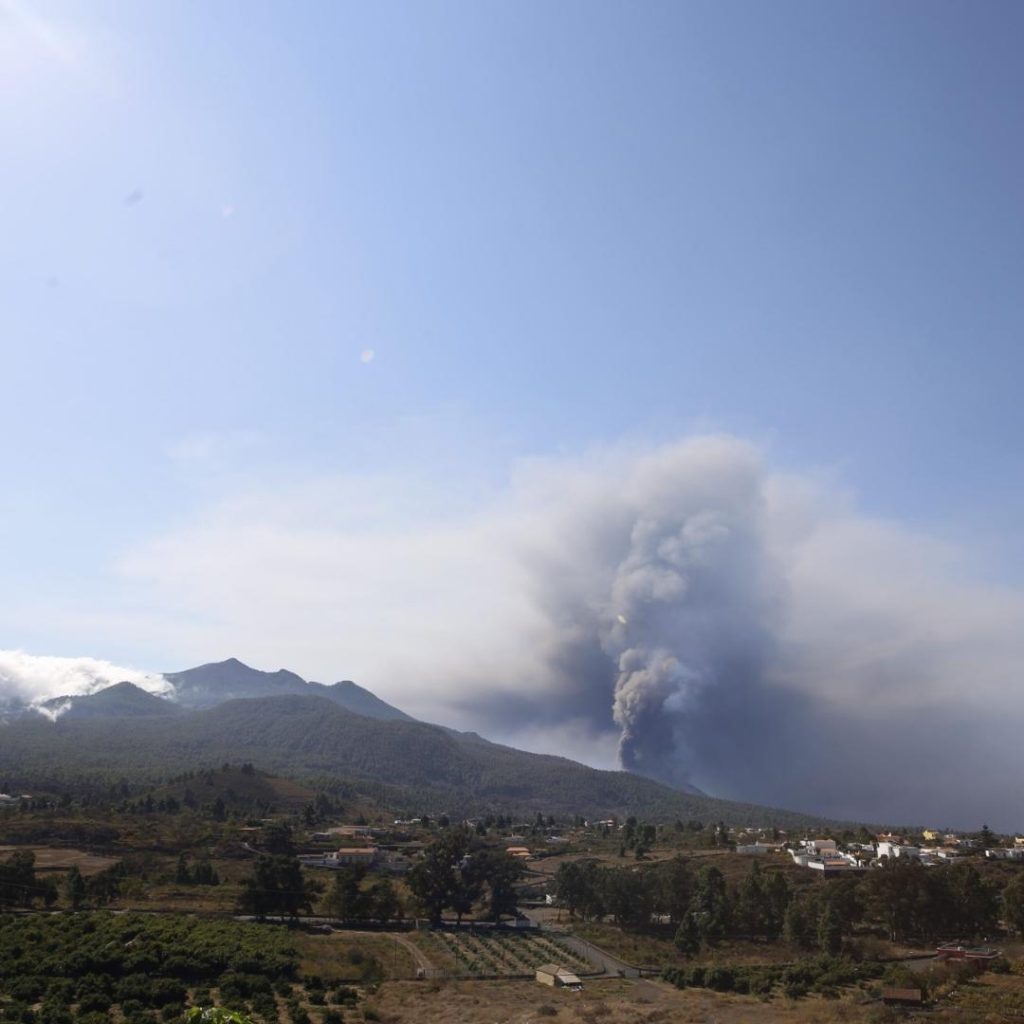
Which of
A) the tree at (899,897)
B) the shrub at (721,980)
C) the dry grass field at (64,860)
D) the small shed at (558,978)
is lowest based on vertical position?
the dry grass field at (64,860)

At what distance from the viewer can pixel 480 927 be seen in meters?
60.6

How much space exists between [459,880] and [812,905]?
25512mm

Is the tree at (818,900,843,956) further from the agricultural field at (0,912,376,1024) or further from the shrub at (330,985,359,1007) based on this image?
the shrub at (330,985,359,1007)

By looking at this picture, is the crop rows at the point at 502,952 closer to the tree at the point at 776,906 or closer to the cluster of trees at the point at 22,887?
the tree at the point at 776,906

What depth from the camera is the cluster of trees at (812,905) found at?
52.1m

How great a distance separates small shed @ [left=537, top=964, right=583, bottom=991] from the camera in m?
41.0

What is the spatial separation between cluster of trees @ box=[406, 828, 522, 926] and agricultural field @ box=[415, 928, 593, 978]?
3.68 m

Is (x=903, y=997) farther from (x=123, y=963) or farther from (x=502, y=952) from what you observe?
(x=123, y=963)

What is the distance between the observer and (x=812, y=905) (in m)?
53.4

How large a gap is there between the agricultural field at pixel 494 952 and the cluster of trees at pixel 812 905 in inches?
309

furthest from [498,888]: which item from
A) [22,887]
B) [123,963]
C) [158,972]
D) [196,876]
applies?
[22,887]

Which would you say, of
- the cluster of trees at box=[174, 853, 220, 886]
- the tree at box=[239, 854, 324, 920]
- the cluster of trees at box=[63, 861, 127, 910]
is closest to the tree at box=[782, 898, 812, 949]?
the tree at box=[239, 854, 324, 920]

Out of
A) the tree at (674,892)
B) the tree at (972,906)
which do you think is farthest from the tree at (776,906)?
the tree at (972,906)

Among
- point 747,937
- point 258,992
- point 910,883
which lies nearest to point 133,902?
point 258,992
